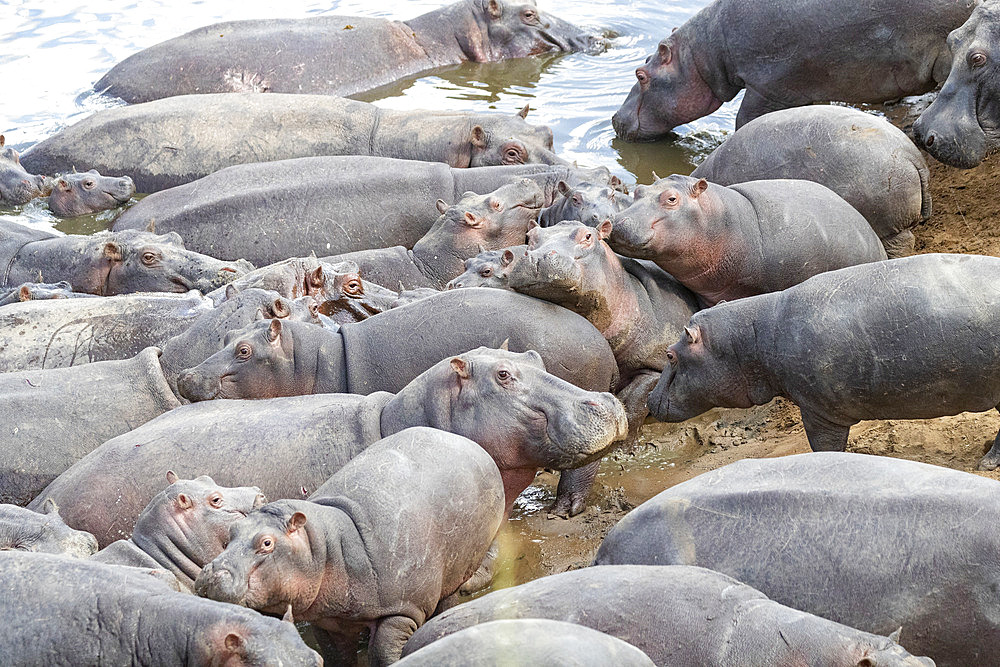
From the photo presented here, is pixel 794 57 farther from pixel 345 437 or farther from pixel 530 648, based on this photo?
pixel 530 648

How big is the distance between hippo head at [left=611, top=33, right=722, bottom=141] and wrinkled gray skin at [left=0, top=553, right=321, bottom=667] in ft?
23.5

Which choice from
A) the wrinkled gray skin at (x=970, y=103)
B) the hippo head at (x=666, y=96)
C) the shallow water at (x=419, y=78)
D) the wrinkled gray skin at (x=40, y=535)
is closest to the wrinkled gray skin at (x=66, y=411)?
the wrinkled gray skin at (x=40, y=535)

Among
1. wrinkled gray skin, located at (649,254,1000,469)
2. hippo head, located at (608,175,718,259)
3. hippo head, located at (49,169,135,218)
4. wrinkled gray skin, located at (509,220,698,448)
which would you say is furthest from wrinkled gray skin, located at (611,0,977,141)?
hippo head, located at (49,169,135,218)

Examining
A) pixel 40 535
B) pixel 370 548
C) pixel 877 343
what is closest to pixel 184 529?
pixel 40 535

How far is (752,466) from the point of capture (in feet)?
14.4

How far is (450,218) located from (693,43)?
138 inches

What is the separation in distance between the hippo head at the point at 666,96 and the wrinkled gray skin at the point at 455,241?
9.98ft

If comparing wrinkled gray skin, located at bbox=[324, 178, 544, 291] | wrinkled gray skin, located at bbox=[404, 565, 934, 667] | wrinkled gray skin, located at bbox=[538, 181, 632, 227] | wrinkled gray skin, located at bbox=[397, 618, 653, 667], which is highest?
wrinkled gray skin, located at bbox=[397, 618, 653, 667]

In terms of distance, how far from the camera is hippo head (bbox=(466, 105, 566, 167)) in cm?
889

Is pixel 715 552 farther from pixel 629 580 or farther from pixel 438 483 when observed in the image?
pixel 438 483

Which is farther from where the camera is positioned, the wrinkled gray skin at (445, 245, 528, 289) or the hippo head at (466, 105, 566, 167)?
the hippo head at (466, 105, 566, 167)

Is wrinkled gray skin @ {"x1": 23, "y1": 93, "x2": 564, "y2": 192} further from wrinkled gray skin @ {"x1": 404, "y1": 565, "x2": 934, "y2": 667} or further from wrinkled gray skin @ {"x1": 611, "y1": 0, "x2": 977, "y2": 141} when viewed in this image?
wrinkled gray skin @ {"x1": 404, "y1": 565, "x2": 934, "y2": 667}

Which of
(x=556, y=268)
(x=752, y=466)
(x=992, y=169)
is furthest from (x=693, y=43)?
(x=752, y=466)

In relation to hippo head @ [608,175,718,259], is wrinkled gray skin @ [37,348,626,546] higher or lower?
lower
